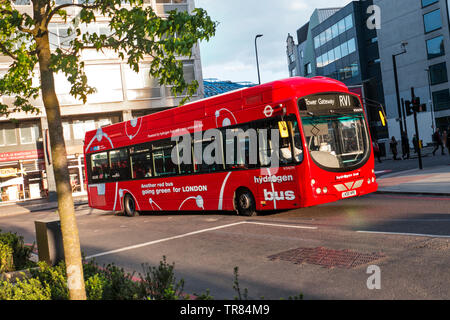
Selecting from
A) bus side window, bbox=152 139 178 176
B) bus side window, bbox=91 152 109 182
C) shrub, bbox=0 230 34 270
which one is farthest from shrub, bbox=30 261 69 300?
bus side window, bbox=91 152 109 182

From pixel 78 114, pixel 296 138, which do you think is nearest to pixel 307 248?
pixel 296 138

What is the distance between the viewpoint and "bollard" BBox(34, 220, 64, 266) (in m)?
7.44

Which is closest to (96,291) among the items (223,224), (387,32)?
(223,224)

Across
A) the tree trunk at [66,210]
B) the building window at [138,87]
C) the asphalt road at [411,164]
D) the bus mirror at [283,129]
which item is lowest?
the asphalt road at [411,164]

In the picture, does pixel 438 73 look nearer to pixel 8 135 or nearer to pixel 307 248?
pixel 8 135

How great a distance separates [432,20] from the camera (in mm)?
52000

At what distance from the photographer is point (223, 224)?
484 inches

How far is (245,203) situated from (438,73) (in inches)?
1860

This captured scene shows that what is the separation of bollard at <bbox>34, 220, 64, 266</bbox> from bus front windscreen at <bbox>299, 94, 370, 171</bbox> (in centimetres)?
623

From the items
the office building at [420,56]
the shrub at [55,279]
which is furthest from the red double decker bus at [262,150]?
the office building at [420,56]

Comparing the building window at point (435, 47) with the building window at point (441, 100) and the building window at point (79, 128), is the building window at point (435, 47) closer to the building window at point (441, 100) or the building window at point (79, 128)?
the building window at point (441, 100)

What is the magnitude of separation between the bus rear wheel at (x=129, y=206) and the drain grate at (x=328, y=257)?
11134mm

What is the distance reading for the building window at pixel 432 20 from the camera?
5105 cm

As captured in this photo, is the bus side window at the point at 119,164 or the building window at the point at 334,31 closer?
the bus side window at the point at 119,164
